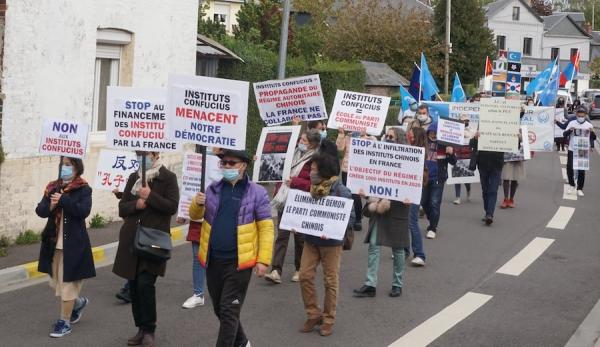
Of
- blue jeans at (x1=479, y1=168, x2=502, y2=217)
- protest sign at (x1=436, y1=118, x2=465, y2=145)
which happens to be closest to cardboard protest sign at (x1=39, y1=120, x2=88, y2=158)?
protest sign at (x1=436, y1=118, x2=465, y2=145)

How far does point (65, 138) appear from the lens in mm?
7910

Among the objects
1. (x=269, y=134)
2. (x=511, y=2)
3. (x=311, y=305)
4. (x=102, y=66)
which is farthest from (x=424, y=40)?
(x=511, y=2)

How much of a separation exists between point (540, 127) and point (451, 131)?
156 inches

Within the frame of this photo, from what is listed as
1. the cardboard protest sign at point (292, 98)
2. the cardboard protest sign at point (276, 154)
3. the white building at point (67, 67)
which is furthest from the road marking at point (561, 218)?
the white building at point (67, 67)

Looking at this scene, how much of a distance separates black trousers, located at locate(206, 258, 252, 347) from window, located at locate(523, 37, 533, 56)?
84.3 meters

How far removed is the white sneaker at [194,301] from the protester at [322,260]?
1.25 meters

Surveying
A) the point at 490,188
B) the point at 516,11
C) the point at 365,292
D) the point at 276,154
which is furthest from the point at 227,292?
the point at 516,11

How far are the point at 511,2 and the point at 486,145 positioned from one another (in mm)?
74188

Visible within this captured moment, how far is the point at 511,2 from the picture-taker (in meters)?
84.3

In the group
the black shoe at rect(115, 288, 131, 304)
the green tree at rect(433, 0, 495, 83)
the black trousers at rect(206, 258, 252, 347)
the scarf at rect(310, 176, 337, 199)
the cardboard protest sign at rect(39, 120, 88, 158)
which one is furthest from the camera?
the green tree at rect(433, 0, 495, 83)

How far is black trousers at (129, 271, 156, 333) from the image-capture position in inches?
277

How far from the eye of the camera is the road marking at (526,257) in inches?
413

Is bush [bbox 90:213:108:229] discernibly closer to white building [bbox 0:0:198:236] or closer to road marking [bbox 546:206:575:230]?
white building [bbox 0:0:198:236]

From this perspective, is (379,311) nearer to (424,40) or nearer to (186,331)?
(186,331)
